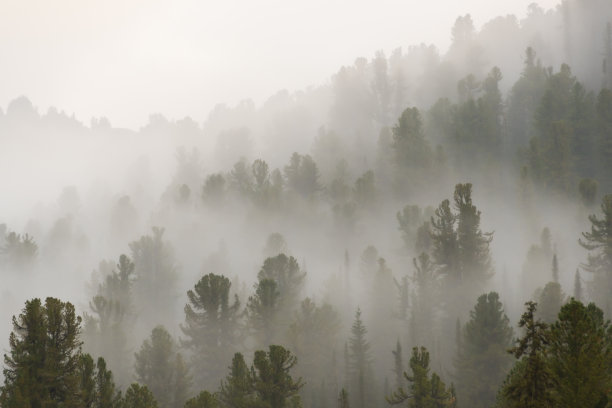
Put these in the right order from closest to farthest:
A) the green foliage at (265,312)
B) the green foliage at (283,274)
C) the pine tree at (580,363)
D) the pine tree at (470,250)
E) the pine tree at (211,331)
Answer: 1. the pine tree at (580,363)
2. the pine tree at (211,331)
3. the green foliage at (265,312)
4. the pine tree at (470,250)
5. the green foliage at (283,274)

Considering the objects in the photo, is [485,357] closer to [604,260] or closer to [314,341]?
[314,341]

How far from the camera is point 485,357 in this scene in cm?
4478

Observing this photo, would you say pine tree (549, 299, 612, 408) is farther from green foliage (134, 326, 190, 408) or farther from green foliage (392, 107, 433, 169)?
green foliage (392, 107, 433, 169)

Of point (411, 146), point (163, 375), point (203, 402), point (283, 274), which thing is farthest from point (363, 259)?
point (203, 402)

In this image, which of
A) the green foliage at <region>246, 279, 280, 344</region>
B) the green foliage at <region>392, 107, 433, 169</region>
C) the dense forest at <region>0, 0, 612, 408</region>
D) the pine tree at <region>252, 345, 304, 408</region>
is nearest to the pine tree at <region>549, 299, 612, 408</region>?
the dense forest at <region>0, 0, 612, 408</region>

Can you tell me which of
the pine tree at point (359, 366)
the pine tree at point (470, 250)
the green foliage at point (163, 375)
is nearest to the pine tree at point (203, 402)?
the green foliage at point (163, 375)

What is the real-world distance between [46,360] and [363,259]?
4420cm

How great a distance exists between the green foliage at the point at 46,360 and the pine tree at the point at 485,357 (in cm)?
3221

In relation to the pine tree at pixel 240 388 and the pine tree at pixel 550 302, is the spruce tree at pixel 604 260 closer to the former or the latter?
the pine tree at pixel 550 302

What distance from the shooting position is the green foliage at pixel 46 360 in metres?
28.2

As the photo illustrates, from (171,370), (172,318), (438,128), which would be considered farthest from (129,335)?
(438,128)

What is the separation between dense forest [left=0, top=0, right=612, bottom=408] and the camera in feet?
102

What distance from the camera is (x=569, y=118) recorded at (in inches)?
3285

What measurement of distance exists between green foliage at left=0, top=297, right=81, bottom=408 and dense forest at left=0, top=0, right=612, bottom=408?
12 centimetres
